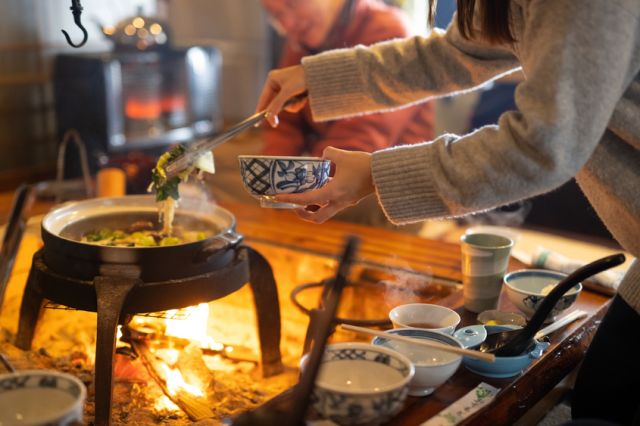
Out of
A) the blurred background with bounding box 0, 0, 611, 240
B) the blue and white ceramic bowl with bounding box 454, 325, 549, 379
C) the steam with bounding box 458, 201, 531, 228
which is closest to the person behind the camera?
the blue and white ceramic bowl with bounding box 454, 325, 549, 379

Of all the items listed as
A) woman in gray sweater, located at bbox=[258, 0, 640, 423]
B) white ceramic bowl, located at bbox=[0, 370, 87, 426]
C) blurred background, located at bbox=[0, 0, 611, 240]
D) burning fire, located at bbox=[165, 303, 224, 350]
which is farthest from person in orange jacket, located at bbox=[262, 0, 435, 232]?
white ceramic bowl, located at bbox=[0, 370, 87, 426]

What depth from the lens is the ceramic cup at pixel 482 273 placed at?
1850 millimetres

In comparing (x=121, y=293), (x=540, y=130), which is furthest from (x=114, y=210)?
(x=540, y=130)

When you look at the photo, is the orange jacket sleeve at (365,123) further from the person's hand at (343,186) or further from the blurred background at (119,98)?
the person's hand at (343,186)

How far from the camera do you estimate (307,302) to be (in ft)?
7.84

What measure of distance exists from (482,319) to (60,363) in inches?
45.5

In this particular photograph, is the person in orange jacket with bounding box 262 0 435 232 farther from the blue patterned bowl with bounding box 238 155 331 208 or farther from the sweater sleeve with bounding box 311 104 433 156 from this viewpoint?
the blue patterned bowl with bounding box 238 155 331 208

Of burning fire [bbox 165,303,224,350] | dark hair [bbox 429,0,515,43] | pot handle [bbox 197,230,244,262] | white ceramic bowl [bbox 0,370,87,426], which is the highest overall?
dark hair [bbox 429,0,515,43]

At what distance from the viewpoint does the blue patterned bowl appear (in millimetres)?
1519

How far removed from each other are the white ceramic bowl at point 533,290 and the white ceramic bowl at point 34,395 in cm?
108

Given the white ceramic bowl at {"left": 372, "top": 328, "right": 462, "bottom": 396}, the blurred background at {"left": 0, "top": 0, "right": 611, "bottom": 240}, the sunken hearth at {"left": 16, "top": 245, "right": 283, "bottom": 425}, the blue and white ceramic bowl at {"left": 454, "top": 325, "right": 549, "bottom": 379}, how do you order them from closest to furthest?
the white ceramic bowl at {"left": 372, "top": 328, "right": 462, "bottom": 396} → the blue and white ceramic bowl at {"left": 454, "top": 325, "right": 549, "bottom": 379} → the sunken hearth at {"left": 16, "top": 245, "right": 283, "bottom": 425} → the blurred background at {"left": 0, "top": 0, "right": 611, "bottom": 240}

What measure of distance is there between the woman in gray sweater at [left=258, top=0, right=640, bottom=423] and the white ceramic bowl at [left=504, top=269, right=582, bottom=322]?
18cm

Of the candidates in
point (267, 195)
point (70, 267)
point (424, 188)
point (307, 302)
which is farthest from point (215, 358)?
point (424, 188)

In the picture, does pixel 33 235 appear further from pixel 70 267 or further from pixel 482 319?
pixel 482 319
